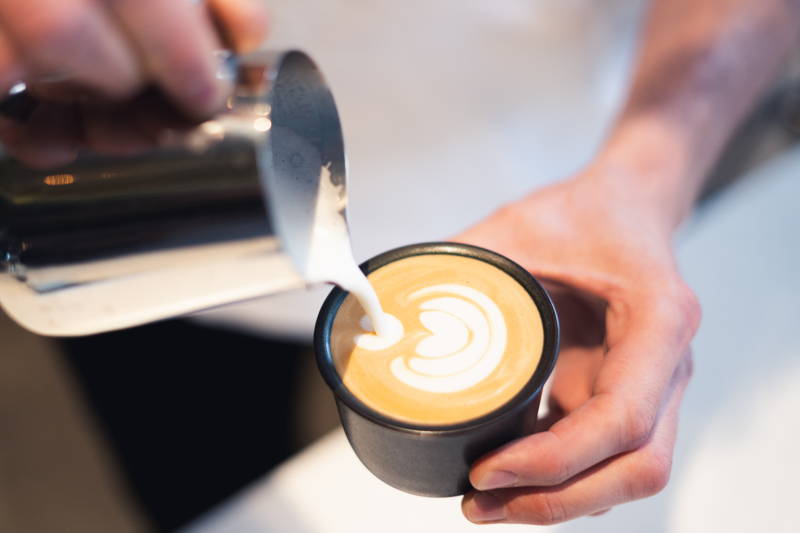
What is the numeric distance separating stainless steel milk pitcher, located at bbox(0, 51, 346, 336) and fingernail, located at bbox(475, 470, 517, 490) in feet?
0.75

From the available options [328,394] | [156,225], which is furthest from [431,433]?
[328,394]

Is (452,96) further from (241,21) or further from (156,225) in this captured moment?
(156,225)

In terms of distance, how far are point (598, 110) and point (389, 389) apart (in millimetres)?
999

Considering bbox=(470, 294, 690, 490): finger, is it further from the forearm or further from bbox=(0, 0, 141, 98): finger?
bbox=(0, 0, 141, 98): finger

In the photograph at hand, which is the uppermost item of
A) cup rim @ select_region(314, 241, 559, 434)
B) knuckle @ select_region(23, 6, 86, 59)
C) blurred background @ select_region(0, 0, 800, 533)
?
knuckle @ select_region(23, 6, 86, 59)

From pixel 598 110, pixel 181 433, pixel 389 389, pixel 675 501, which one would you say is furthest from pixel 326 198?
pixel 181 433

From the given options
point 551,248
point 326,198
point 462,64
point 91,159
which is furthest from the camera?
point 462,64

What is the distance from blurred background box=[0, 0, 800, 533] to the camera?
0.83 m

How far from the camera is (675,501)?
80 cm

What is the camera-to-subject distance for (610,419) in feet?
1.95

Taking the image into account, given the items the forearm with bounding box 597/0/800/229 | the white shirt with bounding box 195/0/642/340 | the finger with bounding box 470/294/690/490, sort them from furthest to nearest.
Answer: the white shirt with bounding box 195/0/642/340 < the forearm with bounding box 597/0/800/229 < the finger with bounding box 470/294/690/490

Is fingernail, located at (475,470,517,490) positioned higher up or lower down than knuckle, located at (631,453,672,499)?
higher up

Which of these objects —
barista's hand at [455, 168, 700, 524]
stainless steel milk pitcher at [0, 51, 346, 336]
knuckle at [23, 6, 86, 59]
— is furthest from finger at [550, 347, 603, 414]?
knuckle at [23, 6, 86, 59]

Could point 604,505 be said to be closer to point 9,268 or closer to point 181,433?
point 9,268
